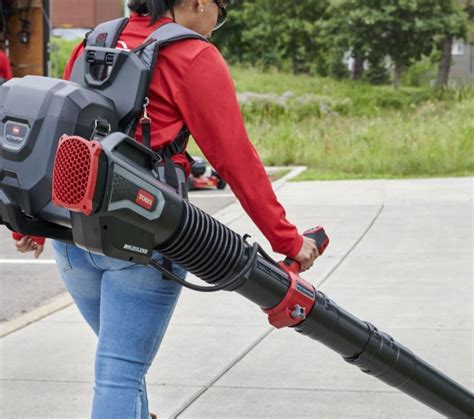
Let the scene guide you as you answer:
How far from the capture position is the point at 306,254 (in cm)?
326

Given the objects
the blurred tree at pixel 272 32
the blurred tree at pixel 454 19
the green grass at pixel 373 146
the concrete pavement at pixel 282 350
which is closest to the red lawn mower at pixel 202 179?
the green grass at pixel 373 146

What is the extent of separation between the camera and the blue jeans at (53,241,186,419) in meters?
3.15

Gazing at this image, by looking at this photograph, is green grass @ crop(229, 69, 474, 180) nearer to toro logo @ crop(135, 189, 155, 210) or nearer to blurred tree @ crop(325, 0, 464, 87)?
toro logo @ crop(135, 189, 155, 210)

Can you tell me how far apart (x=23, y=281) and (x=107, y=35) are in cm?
574

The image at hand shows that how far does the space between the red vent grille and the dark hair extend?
73 cm

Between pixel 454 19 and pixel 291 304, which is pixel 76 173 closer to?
pixel 291 304

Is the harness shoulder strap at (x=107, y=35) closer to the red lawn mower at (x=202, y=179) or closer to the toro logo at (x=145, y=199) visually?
the toro logo at (x=145, y=199)

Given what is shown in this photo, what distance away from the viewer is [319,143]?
67.1 ft

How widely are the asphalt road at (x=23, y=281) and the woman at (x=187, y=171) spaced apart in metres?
4.06

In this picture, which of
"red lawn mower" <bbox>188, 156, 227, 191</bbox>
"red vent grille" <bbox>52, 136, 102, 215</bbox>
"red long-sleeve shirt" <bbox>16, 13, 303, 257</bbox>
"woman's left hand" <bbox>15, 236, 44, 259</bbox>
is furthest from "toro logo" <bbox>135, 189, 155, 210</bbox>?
"red lawn mower" <bbox>188, 156, 227, 191</bbox>

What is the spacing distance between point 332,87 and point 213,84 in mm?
41194

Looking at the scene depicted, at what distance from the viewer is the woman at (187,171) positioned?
9.83 feet

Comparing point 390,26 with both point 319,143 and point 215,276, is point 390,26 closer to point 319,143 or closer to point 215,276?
point 319,143

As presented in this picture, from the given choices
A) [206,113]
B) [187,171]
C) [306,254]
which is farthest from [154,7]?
[306,254]
